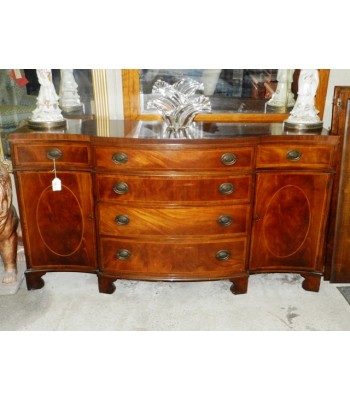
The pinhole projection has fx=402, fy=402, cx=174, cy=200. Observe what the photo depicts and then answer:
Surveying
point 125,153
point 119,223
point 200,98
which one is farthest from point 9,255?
point 200,98

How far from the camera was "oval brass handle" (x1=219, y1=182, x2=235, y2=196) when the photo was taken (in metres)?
2.56

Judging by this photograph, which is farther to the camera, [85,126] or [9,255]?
[9,255]

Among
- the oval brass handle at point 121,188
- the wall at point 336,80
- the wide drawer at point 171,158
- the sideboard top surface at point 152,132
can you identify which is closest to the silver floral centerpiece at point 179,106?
the sideboard top surface at point 152,132

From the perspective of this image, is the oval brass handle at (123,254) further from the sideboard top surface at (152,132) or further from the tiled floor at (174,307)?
the sideboard top surface at (152,132)

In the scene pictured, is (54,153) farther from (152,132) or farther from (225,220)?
(225,220)

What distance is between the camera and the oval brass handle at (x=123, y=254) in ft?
9.00

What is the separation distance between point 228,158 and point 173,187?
0.39 metres

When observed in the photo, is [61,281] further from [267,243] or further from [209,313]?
[267,243]

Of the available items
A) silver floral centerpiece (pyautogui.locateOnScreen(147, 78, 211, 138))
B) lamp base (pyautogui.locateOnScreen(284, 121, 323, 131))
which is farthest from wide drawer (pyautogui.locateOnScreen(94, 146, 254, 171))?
lamp base (pyautogui.locateOnScreen(284, 121, 323, 131))

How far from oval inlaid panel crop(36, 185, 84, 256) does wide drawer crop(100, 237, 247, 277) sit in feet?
0.73

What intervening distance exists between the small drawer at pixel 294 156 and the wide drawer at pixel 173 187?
169 mm

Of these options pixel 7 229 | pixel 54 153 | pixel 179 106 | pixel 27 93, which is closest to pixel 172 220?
pixel 179 106

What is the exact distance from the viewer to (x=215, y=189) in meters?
2.56

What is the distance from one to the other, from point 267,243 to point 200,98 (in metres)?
1.10
